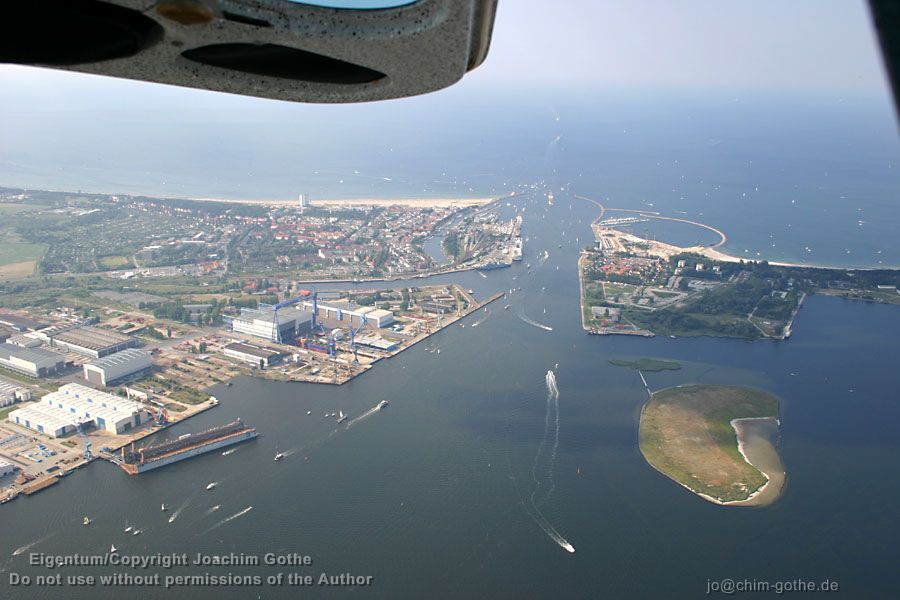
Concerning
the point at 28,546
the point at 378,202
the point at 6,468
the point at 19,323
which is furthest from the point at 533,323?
the point at 378,202

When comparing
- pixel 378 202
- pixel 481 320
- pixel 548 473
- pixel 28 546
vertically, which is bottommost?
pixel 28 546

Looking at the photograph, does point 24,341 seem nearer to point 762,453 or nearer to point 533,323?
point 533,323

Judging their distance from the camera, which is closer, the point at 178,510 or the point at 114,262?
the point at 178,510

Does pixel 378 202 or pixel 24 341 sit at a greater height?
pixel 378 202

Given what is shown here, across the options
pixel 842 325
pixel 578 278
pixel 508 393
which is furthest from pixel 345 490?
pixel 842 325

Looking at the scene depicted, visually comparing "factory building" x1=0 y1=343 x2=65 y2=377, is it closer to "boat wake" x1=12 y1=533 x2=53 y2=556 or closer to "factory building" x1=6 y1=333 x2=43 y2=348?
"factory building" x1=6 y1=333 x2=43 y2=348

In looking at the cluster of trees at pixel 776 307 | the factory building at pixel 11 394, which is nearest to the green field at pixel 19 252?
the factory building at pixel 11 394

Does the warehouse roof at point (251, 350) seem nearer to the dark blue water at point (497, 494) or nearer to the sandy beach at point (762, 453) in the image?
the dark blue water at point (497, 494)

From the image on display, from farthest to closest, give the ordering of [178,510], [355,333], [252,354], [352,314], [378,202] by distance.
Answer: [378,202], [352,314], [355,333], [252,354], [178,510]
